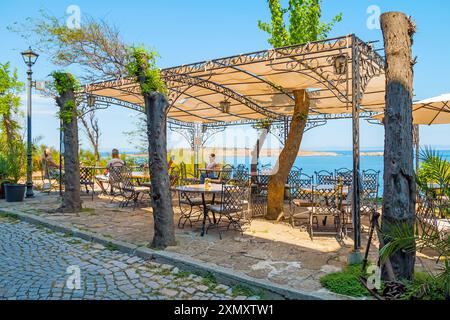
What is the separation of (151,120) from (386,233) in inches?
128

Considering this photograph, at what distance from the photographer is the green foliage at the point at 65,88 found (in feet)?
23.1

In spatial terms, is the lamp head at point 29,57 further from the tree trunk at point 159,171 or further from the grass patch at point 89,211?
the tree trunk at point 159,171

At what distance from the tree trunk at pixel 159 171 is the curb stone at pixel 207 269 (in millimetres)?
355

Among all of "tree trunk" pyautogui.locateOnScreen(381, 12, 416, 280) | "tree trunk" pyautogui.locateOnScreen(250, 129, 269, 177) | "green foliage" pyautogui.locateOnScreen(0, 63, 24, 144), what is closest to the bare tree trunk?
"green foliage" pyautogui.locateOnScreen(0, 63, 24, 144)

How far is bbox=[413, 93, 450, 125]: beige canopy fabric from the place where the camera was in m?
6.18

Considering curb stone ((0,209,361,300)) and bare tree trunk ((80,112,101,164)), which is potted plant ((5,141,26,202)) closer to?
curb stone ((0,209,361,300))

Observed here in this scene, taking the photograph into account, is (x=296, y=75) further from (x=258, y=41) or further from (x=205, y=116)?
(x=205, y=116)

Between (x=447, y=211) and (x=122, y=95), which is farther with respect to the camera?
(x=122, y=95)

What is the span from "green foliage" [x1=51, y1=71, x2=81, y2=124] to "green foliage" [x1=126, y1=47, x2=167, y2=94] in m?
2.87

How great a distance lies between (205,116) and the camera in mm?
13109

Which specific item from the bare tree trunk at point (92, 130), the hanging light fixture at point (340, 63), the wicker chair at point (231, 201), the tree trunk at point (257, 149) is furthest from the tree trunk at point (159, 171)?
the bare tree trunk at point (92, 130)

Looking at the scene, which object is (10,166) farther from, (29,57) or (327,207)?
(327,207)
